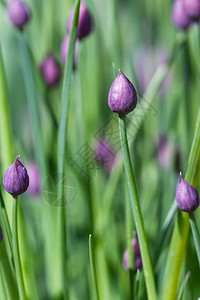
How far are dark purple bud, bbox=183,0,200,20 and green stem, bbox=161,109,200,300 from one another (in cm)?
29

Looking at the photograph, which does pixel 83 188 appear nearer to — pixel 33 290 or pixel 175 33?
pixel 33 290

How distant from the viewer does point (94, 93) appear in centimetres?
99

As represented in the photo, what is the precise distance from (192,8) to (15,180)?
0.41 meters

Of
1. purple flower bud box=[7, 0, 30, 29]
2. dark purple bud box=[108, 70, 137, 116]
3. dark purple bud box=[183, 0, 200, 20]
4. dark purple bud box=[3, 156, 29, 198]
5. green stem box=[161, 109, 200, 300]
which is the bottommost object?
green stem box=[161, 109, 200, 300]

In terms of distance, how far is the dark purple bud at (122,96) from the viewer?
48cm

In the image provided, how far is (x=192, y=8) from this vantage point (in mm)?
717

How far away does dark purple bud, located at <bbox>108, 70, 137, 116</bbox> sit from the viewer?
1.57ft

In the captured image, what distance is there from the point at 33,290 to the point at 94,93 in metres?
0.45

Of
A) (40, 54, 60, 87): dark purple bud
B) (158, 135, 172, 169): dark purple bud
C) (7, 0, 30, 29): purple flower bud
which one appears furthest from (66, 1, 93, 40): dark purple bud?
(158, 135, 172, 169): dark purple bud

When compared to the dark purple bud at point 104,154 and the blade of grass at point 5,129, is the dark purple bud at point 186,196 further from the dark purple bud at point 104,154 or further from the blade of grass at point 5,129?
the dark purple bud at point 104,154

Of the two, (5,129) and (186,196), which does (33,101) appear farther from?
(186,196)

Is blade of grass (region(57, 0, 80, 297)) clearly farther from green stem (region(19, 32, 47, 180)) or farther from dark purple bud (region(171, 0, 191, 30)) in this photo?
dark purple bud (region(171, 0, 191, 30))

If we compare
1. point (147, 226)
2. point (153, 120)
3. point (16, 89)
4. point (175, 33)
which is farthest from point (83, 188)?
point (16, 89)

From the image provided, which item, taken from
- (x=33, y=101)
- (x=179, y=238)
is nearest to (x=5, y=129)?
(x=33, y=101)
